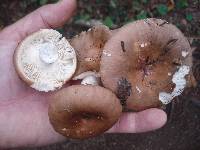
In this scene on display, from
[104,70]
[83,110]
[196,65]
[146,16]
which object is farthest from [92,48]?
[196,65]

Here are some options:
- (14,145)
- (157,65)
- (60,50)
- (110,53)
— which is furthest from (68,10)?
(14,145)

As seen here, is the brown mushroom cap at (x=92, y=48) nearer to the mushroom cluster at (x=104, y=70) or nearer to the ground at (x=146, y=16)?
the mushroom cluster at (x=104, y=70)

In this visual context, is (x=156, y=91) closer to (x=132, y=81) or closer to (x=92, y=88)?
(x=132, y=81)

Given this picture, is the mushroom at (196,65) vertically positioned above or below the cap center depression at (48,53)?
below

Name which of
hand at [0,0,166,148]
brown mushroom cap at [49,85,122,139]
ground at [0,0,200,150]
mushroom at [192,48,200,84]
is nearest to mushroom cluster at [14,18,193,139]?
brown mushroom cap at [49,85,122,139]

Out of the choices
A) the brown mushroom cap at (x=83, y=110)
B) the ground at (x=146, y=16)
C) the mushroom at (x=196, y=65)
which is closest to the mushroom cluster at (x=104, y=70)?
the brown mushroom cap at (x=83, y=110)

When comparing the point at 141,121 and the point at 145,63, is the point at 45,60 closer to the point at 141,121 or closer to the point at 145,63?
the point at 145,63
